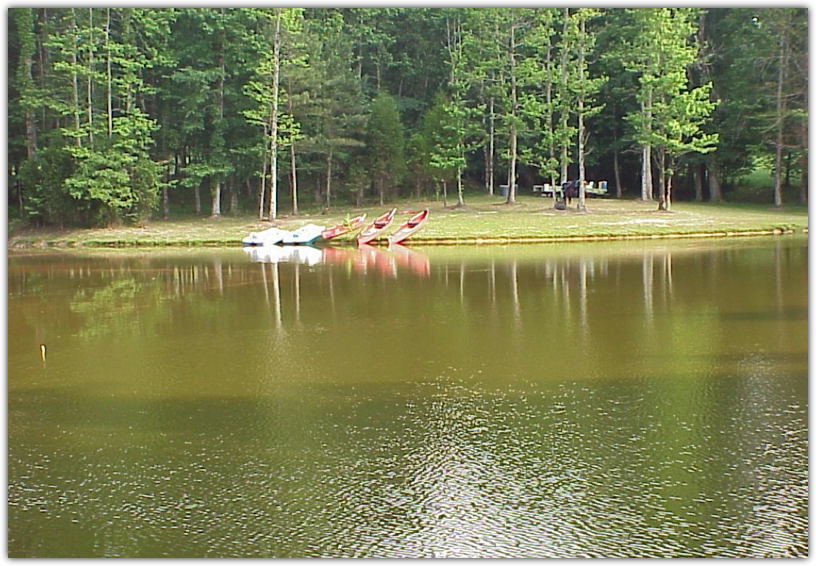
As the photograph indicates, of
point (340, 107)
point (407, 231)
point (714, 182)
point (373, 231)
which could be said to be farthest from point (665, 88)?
point (373, 231)

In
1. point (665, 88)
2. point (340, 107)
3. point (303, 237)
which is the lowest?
point (303, 237)

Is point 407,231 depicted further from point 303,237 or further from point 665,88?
point 665,88

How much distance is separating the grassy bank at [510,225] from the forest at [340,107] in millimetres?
1315

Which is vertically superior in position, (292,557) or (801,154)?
(801,154)

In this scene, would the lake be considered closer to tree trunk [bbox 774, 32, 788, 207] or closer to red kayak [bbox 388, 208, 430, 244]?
red kayak [bbox 388, 208, 430, 244]

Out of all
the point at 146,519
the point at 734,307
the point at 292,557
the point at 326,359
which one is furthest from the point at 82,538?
the point at 734,307

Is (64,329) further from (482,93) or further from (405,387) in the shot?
(482,93)

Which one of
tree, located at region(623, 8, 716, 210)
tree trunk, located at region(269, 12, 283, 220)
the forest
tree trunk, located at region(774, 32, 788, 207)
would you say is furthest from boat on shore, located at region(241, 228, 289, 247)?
tree trunk, located at region(774, 32, 788, 207)

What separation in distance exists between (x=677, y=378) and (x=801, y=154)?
118 ft

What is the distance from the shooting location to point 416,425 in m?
7.88

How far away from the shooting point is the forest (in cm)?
3662

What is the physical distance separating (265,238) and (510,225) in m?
8.41

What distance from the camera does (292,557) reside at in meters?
5.29

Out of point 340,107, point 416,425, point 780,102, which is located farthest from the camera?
point 340,107
